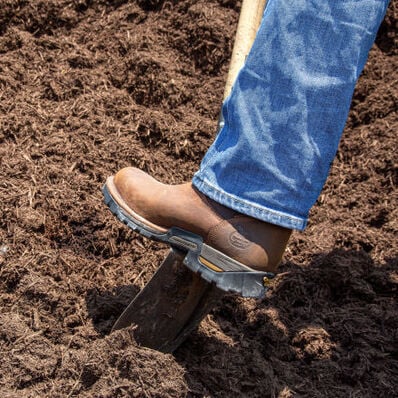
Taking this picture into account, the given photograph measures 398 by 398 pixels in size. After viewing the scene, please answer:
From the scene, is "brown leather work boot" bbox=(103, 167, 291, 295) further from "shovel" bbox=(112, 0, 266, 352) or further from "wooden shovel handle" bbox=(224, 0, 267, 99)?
"wooden shovel handle" bbox=(224, 0, 267, 99)

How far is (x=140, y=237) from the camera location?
9.18 feet

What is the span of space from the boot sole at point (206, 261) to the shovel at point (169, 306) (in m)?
0.19

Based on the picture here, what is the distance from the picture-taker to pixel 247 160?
1.87m

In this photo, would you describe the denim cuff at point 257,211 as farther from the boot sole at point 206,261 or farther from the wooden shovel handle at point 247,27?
the wooden shovel handle at point 247,27

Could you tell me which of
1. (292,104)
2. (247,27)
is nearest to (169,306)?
(292,104)

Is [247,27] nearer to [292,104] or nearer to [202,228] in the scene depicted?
[292,104]

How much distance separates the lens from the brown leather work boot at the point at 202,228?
1.94 metres

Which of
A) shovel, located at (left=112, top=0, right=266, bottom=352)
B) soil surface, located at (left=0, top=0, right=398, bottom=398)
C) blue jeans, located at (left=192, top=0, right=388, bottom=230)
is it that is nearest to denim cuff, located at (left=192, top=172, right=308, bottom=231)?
blue jeans, located at (left=192, top=0, right=388, bottom=230)

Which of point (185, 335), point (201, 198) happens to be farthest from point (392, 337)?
point (201, 198)

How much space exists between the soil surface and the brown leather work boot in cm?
42

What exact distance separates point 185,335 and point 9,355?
24.8 inches

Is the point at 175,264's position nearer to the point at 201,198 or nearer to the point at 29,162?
the point at 201,198

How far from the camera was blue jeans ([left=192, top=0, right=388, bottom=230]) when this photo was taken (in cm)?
182

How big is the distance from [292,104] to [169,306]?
2.95 feet
